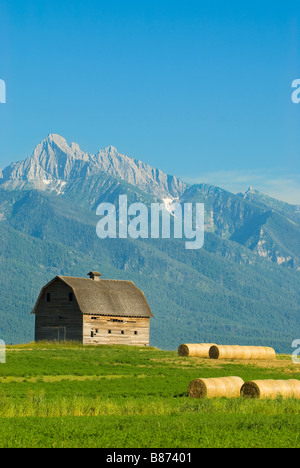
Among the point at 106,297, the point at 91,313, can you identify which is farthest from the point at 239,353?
the point at 106,297

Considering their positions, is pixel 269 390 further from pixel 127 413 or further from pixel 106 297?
pixel 106 297

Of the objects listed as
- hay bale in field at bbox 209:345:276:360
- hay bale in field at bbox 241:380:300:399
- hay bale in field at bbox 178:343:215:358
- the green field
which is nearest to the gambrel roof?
hay bale in field at bbox 178:343:215:358

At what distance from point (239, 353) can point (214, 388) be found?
1329 inches

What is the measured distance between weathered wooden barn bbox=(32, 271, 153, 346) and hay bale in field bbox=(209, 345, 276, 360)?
20868mm

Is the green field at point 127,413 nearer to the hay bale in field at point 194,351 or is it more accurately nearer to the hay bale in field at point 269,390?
the hay bale in field at point 269,390

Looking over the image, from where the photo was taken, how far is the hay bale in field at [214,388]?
3672 cm

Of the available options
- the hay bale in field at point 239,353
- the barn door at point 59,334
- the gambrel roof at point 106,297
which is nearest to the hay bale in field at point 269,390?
the hay bale in field at point 239,353

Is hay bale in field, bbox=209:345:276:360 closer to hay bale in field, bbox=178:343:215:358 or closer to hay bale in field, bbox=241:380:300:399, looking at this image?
hay bale in field, bbox=178:343:215:358

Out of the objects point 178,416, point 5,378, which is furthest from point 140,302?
point 178,416

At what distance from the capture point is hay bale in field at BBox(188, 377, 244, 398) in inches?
1446

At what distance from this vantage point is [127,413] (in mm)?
28859

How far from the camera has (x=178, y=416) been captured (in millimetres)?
27531

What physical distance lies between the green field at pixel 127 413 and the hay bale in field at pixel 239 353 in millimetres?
18496
